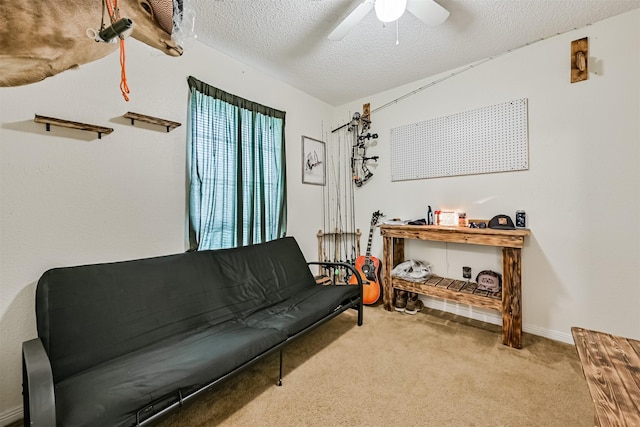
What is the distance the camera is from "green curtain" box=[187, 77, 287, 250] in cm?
222

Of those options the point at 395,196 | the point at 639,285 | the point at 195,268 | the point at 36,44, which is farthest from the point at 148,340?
the point at 639,285

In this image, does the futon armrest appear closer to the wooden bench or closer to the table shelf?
the wooden bench

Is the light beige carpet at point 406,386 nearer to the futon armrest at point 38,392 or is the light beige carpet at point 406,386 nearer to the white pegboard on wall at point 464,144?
the futon armrest at point 38,392

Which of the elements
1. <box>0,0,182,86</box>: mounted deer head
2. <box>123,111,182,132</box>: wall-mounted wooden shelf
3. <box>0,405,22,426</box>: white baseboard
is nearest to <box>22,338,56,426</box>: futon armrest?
<box>0,405,22,426</box>: white baseboard

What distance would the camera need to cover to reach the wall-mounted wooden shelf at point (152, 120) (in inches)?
70.8

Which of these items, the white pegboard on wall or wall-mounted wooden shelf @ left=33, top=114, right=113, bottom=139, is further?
the white pegboard on wall

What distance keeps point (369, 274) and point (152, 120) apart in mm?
2648

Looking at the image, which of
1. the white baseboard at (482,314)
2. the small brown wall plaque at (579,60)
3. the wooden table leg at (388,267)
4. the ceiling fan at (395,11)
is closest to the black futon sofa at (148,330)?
the wooden table leg at (388,267)

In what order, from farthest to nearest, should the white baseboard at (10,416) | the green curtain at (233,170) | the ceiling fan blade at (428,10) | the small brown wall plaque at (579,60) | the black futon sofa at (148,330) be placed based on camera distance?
the green curtain at (233,170) < the small brown wall plaque at (579,60) < the ceiling fan blade at (428,10) < the white baseboard at (10,416) < the black futon sofa at (148,330)

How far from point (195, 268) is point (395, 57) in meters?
2.66

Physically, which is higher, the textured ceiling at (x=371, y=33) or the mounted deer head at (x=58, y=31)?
the textured ceiling at (x=371, y=33)

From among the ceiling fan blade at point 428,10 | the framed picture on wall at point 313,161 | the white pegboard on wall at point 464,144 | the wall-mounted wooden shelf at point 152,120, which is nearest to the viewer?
the ceiling fan blade at point 428,10

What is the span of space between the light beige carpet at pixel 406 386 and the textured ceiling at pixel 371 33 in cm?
255

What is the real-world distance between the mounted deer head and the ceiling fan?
1.13 m
